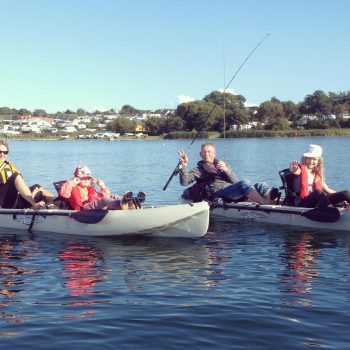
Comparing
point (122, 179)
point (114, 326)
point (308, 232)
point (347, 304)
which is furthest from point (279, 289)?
point (122, 179)

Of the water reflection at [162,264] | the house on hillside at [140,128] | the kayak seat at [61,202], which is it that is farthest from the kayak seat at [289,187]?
the house on hillside at [140,128]

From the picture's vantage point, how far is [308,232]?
11.8 m

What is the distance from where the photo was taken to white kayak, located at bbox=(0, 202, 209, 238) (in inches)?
429

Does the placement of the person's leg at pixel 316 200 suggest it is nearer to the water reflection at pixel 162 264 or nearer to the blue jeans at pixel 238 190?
the blue jeans at pixel 238 190

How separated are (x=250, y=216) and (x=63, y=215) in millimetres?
3899

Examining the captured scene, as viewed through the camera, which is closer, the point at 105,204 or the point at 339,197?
the point at 105,204

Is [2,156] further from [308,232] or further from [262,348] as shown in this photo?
[262,348]

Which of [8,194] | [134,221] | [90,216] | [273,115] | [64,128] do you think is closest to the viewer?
[134,221]

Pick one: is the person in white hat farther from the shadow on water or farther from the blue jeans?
the shadow on water

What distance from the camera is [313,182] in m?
12.0

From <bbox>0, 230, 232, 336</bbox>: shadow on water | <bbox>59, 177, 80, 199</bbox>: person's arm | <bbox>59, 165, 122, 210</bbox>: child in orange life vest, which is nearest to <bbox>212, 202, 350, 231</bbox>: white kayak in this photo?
<bbox>0, 230, 232, 336</bbox>: shadow on water

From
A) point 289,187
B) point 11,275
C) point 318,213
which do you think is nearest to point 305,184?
point 289,187

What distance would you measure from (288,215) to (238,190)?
1403 mm

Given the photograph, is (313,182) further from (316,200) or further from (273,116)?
(273,116)
